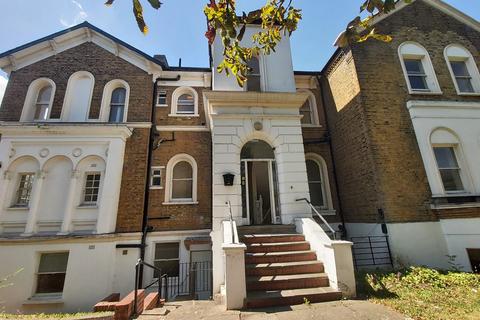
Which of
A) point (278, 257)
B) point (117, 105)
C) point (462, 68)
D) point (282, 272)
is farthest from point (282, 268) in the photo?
point (462, 68)

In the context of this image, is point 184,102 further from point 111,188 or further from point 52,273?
point 52,273

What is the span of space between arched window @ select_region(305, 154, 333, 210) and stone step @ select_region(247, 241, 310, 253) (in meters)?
4.58

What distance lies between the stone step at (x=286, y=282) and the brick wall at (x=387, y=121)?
4099mm

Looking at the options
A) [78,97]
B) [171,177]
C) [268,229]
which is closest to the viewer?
[268,229]

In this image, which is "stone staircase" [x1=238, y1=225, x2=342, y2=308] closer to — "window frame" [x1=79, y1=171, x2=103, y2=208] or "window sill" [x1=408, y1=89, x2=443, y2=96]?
"window frame" [x1=79, y1=171, x2=103, y2=208]

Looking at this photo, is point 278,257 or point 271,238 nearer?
point 278,257

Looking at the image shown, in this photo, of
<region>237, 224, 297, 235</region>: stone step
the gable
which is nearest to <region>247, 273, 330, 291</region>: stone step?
<region>237, 224, 297, 235</region>: stone step

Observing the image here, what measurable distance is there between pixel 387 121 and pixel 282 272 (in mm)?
7219

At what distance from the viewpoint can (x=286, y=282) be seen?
18.5 feet

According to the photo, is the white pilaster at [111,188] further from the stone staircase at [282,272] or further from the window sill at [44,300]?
the stone staircase at [282,272]

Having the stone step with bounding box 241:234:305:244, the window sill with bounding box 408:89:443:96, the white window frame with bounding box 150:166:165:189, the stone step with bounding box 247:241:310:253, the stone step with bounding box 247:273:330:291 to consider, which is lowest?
the stone step with bounding box 247:273:330:291

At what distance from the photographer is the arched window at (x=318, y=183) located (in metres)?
11.1

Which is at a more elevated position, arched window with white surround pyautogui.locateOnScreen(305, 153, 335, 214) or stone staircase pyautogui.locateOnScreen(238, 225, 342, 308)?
arched window with white surround pyautogui.locateOnScreen(305, 153, 335, 214)

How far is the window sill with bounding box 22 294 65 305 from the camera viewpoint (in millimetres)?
7949
